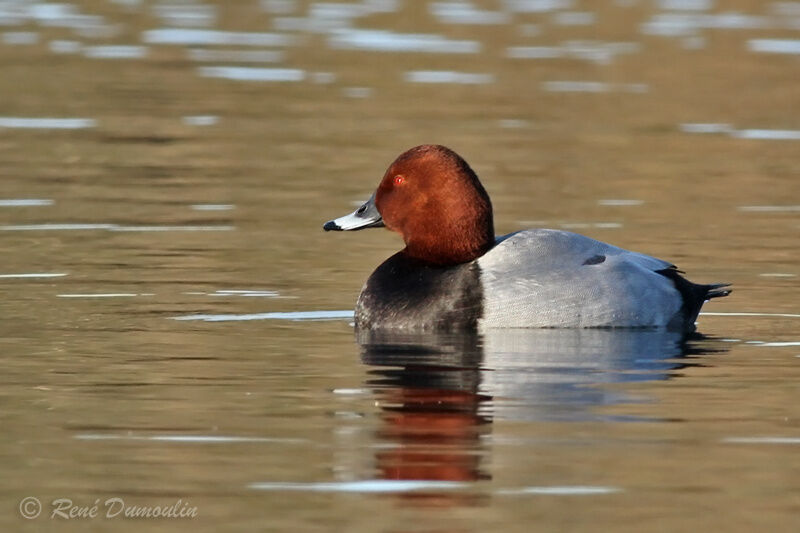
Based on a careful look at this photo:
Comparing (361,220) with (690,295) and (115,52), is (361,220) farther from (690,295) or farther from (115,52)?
(115,52)

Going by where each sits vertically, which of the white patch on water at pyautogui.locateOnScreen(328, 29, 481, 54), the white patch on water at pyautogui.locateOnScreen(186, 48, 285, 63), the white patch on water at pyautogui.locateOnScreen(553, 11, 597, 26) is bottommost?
the white patch on water at pyautogui.locateOnScreen(553, 11, 597, 26)

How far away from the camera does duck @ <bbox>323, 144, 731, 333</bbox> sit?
8.78 meters

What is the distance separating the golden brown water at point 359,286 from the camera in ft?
19.2

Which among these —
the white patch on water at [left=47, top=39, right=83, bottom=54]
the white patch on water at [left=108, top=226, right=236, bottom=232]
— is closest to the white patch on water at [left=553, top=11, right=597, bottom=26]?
the white patch on water at [left=47, top=39, right=83, bottom=54]

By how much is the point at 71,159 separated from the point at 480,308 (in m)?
6.93

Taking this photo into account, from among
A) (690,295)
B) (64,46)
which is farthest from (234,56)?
(690,295)

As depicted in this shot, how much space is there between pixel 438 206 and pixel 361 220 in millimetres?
A: 548

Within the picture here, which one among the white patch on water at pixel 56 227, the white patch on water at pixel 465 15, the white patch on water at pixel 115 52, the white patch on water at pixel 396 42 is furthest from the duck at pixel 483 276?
the white patch on water at pixel 465 15

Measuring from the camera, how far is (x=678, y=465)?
6.11m

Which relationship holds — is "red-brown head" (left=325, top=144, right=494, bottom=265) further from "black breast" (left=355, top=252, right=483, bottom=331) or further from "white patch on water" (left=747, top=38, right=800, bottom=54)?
"white patch on water" (left=747, top=38, right=800, bottom=54)

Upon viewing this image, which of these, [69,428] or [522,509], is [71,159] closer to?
[69,428]

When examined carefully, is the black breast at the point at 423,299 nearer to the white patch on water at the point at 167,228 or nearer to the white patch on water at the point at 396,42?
the white patch on water at the point at 167,228

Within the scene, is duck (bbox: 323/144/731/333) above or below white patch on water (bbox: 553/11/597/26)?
above

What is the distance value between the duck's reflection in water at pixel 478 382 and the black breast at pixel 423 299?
3.7 inches
